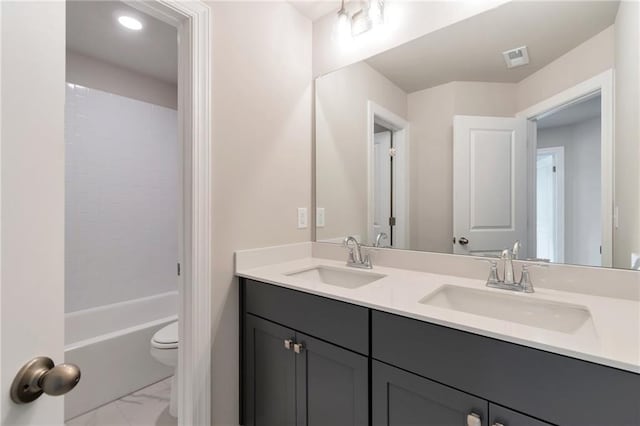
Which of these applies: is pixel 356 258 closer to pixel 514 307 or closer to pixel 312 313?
pixel 312 313

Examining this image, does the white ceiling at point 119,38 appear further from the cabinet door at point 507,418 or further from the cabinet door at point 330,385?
the cabinet door at point 507,418

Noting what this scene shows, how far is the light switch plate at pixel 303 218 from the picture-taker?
183 centimetres

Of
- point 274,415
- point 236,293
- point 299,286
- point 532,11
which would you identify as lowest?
point 274,415

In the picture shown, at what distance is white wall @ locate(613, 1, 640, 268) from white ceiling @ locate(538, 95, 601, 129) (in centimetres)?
6

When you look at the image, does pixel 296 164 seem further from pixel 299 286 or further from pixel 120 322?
pixel 120 322

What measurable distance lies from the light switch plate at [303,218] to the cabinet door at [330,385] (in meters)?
0.75

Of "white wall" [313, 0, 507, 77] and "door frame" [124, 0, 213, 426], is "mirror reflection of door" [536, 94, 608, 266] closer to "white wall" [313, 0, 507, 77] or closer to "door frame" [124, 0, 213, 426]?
"white wall" [313, 0, 507, 77]

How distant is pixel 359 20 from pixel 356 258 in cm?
130

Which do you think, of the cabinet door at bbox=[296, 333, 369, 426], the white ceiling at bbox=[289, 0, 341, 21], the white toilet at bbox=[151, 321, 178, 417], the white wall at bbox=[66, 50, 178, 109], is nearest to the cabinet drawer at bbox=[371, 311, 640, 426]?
the cabinet door at bbox=[296, 333, 369, 426]

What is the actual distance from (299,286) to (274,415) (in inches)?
24.6

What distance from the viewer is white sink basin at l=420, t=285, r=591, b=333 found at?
97 cm

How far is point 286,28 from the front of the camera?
1.74 metres

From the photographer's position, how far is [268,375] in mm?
1362

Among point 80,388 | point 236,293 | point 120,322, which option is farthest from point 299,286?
point 120,322
